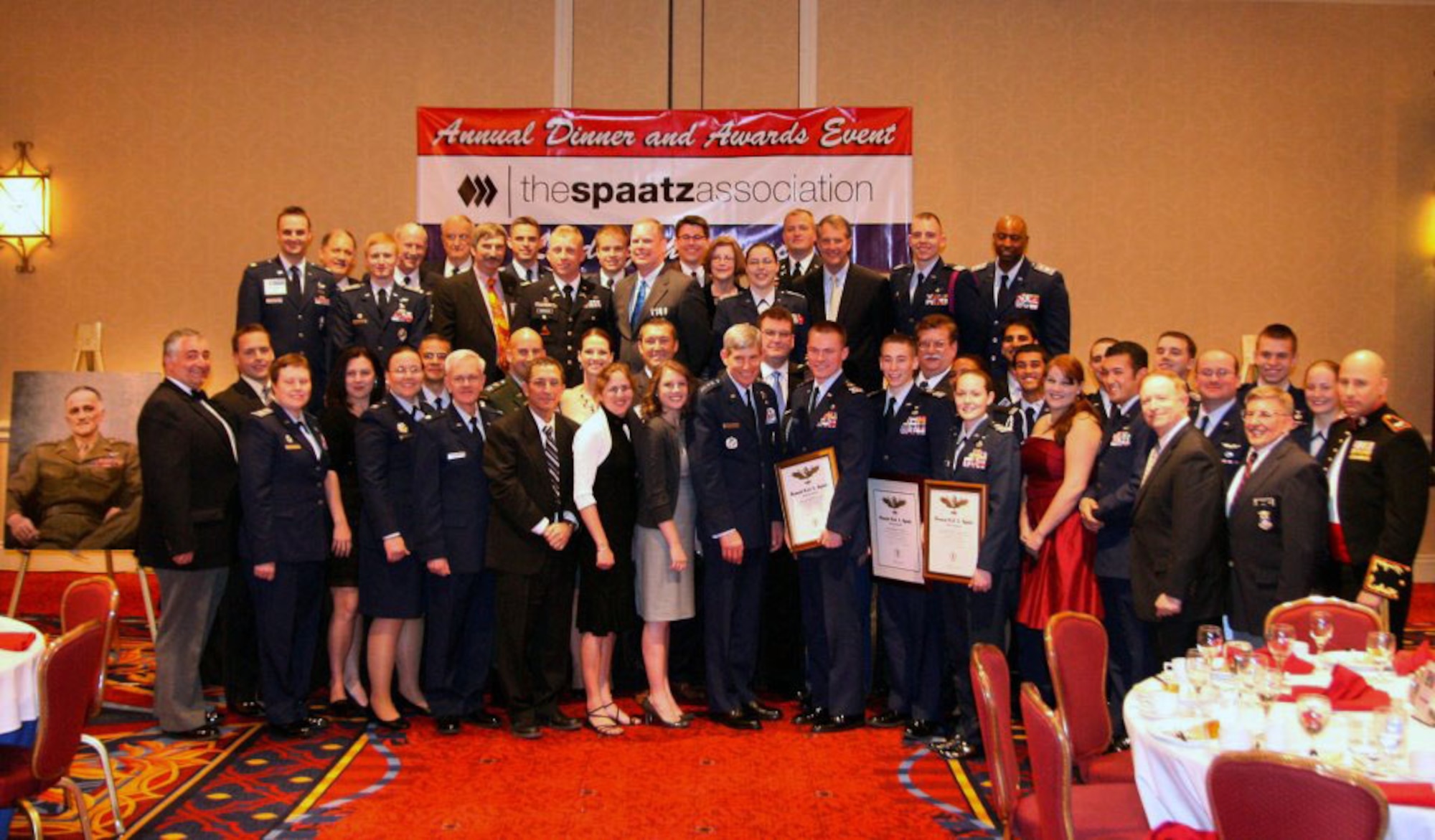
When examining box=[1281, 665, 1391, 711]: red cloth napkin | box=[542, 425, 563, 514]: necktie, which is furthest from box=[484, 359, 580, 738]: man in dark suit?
box=[1281, 665, 1391, 711]: red cloth napkin

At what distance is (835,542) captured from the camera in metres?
5.50

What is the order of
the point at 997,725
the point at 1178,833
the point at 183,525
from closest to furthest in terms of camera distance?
the point at 1178,833
the point at 997,725
the point at 183,525

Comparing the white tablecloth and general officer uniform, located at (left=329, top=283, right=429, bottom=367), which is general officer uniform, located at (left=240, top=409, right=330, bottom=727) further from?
the white tablecloth

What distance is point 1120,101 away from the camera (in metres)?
9.23

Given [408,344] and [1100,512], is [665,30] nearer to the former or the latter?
[408,344]

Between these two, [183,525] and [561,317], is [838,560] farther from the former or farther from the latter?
[183,525]

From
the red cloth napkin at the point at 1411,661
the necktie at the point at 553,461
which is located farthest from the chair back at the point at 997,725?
the necktie at the point at 553,461

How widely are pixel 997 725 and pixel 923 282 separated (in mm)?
3929

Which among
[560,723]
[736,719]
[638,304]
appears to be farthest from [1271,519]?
[638,304]

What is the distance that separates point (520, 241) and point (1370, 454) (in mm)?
4525

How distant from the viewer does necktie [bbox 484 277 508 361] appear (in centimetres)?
681

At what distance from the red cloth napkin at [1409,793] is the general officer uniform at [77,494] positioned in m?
6.78

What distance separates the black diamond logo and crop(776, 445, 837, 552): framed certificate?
4037 millimetres

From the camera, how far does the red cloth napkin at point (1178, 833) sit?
9.69ft
